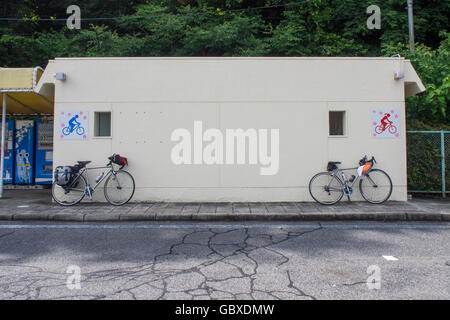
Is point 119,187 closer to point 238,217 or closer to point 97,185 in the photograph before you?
point 97,185

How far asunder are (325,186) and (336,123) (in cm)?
196

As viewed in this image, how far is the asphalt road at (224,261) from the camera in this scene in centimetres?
331

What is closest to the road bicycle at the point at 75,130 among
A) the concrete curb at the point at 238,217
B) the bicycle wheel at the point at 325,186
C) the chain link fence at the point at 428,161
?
the concrete curb at the point at 238,217

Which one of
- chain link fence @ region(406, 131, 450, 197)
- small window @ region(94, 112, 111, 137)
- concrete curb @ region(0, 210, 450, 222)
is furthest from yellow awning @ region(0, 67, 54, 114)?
chain link fence @ region(406, 131, 450, 197)

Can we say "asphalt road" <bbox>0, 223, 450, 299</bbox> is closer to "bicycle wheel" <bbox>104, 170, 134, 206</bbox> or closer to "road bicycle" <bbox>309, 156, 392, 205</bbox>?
"road bicycle" <bbox>309, 156, 392, 205</bbox>

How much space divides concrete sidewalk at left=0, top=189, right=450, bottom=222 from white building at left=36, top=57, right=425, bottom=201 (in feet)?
2.46

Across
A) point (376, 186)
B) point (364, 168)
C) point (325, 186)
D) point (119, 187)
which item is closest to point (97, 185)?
point (119, 187)

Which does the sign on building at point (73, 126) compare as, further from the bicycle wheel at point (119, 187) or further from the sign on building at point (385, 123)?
the sign on building at point (385, 123)

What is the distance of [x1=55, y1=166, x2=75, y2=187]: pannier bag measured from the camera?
791 cm

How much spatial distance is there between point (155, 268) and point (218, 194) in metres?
4.60

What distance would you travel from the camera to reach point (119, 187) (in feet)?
26.9

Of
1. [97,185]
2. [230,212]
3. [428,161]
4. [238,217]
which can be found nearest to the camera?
[238,217]

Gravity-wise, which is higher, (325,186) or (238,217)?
(325,186)

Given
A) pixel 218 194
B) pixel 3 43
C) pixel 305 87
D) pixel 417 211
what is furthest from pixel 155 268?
pixel 3 43
